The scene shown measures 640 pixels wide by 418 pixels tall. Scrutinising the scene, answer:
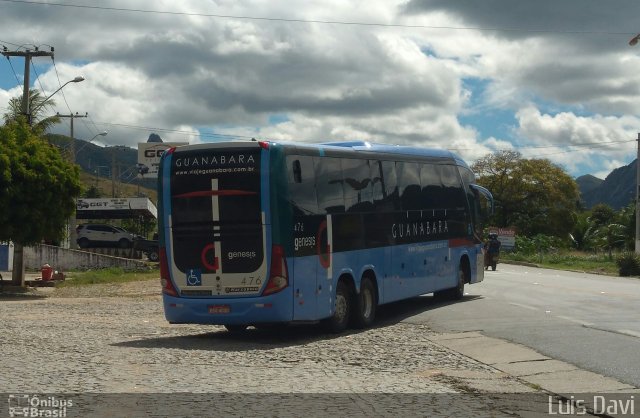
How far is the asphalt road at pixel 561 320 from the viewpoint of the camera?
1301cm

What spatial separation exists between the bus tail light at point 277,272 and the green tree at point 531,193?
68876 mm

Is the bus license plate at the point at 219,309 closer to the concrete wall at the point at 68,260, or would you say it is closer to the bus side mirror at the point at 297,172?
the bus side mirror at the point at 297,172

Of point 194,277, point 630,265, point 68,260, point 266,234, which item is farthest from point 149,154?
point 266,234

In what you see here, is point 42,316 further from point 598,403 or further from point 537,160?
point 537,160

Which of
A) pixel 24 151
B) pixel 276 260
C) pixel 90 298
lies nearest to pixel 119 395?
pixel 276 260


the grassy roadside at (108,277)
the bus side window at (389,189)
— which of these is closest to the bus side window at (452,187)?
the bus side window at (389,189)

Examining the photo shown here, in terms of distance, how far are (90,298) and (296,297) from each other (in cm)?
1481

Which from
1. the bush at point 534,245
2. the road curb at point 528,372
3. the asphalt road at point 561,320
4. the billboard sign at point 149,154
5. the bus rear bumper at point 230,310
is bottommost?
the road curb at point 528,372

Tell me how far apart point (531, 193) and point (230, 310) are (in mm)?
70602

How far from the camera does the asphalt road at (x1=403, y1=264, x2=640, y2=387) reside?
1301 centimetres

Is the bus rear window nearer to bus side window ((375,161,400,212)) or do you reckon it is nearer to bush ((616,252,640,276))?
bus side window ((375,161,400,212))

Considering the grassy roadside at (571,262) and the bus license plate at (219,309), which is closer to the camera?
the bus license plate at (219,309)

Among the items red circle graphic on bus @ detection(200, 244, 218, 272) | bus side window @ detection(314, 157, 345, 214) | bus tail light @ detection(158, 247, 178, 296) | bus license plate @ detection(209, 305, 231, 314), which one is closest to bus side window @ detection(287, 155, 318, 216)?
bus side window @ detection(314, 157, 345, 214)

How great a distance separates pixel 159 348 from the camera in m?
14.0
